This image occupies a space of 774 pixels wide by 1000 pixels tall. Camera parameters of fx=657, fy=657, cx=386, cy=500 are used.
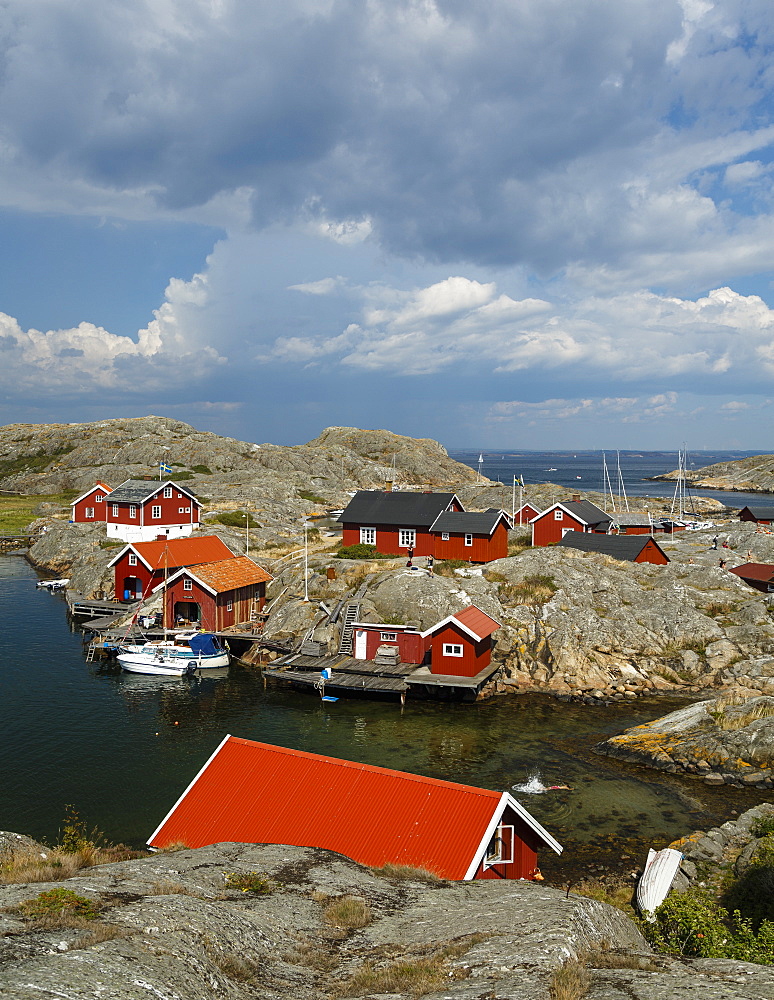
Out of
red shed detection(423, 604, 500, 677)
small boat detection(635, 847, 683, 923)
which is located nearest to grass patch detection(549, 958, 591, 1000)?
small boat detection(635, 847, 683, 923)

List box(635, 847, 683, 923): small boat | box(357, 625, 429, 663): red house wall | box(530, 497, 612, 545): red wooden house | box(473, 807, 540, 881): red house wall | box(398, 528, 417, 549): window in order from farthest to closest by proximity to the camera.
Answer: box(530, 497, 612, 545): red wooden house < box(398, 528, 417, 549): window < box(357, 625, 429, 663): red house wall < box(635, 847, 683, 923): small boat < box(473, 807, 540, 881): red house wall

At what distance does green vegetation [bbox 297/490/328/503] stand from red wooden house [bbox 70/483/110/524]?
33909mm

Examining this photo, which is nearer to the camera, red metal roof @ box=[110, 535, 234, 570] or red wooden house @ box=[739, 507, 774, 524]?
red metal roof @ box=[110, 535, 234, 570]

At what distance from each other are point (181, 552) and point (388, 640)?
71.5 feet

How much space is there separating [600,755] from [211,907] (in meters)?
27.7

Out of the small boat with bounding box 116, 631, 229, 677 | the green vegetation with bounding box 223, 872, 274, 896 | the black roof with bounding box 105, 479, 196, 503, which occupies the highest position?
the black roof with bounding box 105, 479, 196, 503

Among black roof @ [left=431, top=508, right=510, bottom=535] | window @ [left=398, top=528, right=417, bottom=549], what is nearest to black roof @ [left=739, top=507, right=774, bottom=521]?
black roof @ [left=431, top=508, right=510, bottom=535]

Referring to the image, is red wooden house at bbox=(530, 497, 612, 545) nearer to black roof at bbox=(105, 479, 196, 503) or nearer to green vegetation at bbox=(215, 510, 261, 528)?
green vegetation at bbox=(215, 510, 261, 528)

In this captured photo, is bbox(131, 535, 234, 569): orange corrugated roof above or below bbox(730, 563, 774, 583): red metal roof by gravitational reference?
above

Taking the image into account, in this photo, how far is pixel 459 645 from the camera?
40875 millimetres

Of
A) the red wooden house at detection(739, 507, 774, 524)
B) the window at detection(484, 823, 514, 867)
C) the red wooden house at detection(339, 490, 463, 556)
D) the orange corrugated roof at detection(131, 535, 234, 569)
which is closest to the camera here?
the window at detection(484, 823, 514, 867)

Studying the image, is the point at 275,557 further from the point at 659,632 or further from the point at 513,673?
the point at 659,632

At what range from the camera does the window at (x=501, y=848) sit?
17750 millimetres

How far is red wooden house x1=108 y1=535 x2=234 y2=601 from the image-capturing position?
182 feet
